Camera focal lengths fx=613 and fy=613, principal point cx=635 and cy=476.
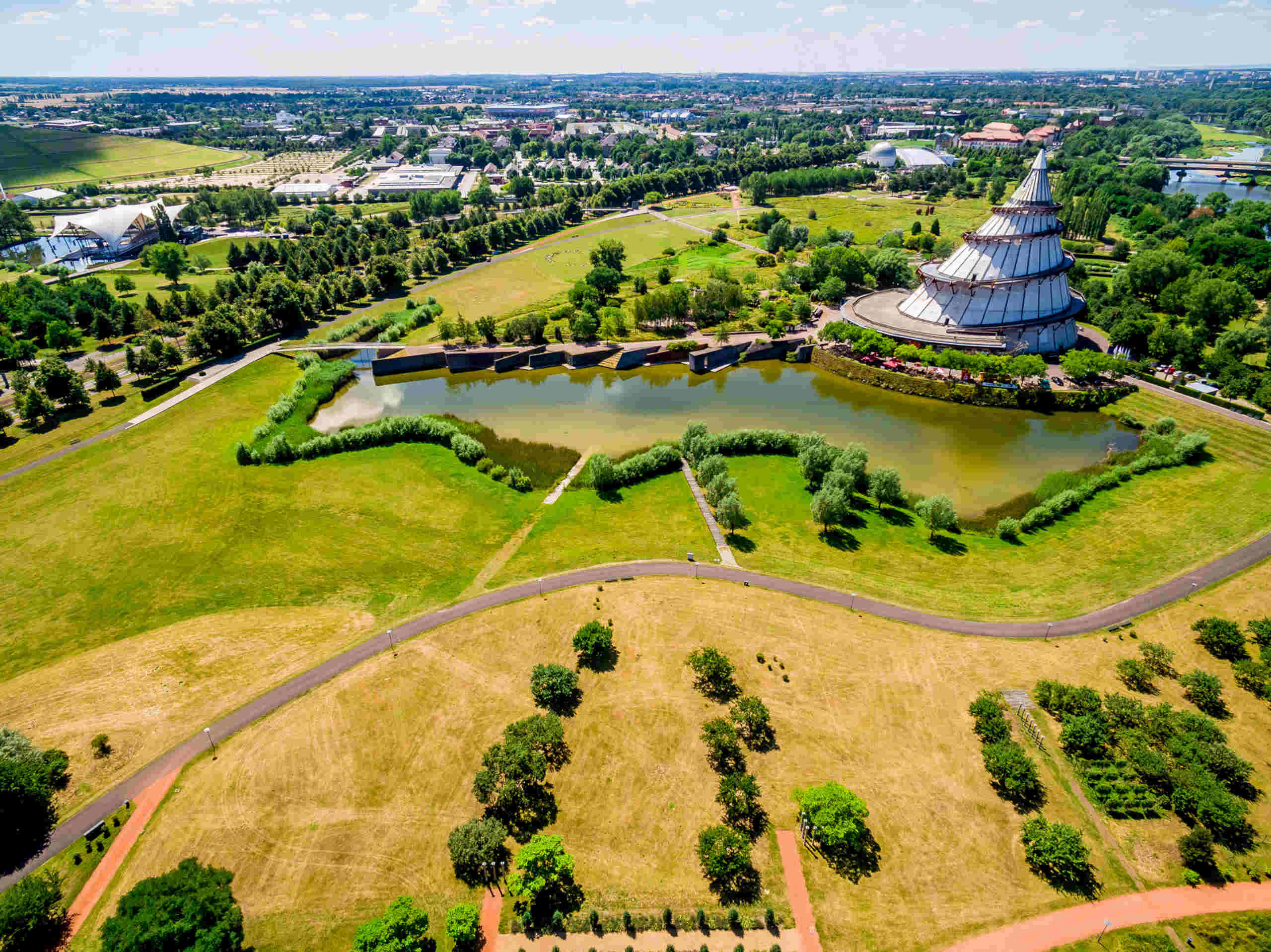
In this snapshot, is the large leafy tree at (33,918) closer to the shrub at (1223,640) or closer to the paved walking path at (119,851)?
the paved walking path at (119,851)

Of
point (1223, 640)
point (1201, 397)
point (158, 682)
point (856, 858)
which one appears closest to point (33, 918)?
point (158, 682)

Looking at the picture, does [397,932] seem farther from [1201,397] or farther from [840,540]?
[1201,397]

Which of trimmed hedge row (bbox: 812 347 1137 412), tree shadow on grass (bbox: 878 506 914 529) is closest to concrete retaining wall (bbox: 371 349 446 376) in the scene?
trimmed hedge row (bbox: 812 347 1137 412)

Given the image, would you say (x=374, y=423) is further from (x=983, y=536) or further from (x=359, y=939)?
(x=983, y=536)

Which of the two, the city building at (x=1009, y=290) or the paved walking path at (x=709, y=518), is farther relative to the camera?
the city building at (x=1009, y=290)

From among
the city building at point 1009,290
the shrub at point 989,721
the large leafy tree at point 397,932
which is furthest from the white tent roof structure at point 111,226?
the shrub at point 989,721

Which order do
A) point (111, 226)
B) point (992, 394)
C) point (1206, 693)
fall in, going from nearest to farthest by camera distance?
point (1206, 693) → point (992, 394) → point (111, 226)
